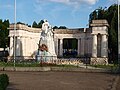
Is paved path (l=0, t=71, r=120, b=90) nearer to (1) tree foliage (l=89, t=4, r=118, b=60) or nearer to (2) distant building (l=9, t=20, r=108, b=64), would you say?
(2) distant building (l=9, t=20, r=108, b=64)

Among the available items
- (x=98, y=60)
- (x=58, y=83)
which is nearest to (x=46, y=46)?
(x=98, y=60)

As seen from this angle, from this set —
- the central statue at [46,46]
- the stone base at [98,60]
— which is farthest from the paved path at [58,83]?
the central statue at [46,46]

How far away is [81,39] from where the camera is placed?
5538cm

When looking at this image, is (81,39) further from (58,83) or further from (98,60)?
(58,83)

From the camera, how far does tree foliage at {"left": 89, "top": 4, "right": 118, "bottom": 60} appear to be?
50.5 metres

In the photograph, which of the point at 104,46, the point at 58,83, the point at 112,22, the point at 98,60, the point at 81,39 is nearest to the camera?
the point at 58,83

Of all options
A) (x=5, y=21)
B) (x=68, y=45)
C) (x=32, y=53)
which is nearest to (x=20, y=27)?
(x=32, y=53)

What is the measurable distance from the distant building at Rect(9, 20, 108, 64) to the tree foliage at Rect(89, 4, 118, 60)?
342cm

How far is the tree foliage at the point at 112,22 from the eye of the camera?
50469 mm

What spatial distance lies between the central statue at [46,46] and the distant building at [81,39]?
586 centimetres

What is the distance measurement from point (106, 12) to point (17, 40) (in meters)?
18.6

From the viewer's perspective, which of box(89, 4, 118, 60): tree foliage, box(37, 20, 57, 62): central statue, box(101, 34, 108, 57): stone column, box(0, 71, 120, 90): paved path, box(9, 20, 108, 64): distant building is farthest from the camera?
box(89, 4, 118, 60): tree foliage

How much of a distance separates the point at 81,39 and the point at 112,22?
6.78 metres

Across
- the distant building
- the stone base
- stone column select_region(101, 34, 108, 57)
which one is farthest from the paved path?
stone column select_region(101, 34, 108, 57)
